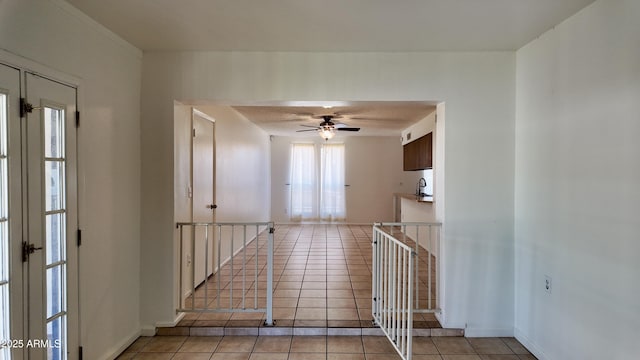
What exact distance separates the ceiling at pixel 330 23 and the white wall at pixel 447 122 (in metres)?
0.11

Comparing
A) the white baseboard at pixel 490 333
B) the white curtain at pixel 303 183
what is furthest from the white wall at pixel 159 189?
the white curtain at pixel 303 183

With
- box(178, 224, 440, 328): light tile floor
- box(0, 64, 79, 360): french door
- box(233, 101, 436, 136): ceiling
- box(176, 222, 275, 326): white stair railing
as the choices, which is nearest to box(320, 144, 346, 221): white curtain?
Result: box(233, 101, 436, 136): ceiling

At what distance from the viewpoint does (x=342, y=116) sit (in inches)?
224

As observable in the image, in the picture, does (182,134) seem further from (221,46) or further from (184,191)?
(221,46)

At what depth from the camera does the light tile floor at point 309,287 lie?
3.01m

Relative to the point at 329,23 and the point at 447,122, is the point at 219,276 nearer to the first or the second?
the point at 329,23

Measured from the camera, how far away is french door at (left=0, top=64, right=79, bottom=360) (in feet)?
5.51

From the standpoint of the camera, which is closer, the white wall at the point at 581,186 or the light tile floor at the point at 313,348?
the white wall at the point at 581,186

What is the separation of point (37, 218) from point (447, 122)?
119 inches

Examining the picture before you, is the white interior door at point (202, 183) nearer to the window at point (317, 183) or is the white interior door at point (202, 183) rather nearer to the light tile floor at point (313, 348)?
the light tile floor at point (313, 348)

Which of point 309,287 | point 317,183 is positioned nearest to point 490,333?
point 309,287

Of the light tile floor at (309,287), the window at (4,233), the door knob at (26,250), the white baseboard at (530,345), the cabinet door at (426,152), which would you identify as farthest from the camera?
the cabinet door at (426,152)

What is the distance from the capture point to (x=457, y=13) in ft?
7.15

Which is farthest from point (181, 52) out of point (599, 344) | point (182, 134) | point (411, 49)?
point (599, 344)
